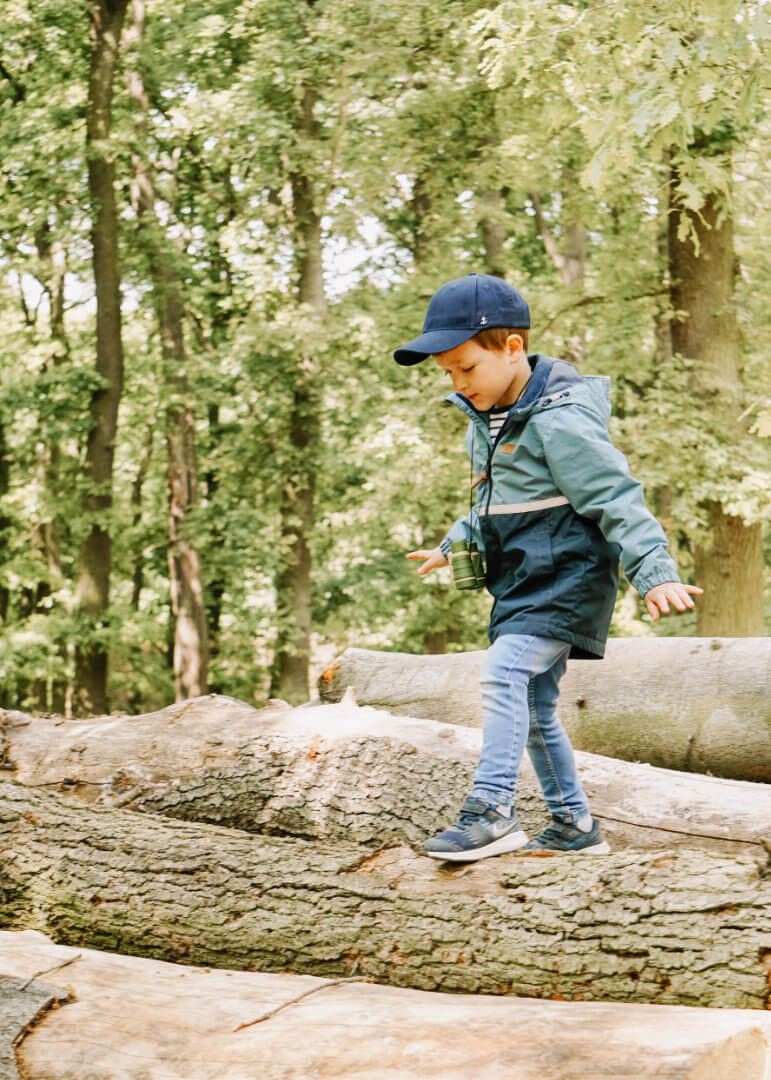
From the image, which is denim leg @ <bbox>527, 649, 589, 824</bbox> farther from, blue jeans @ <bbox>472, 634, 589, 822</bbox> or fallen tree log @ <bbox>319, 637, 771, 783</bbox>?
fallen tree log @ <bbox>319, 637, 771, 783</bbox>

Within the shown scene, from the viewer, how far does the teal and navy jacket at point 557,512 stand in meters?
3.53

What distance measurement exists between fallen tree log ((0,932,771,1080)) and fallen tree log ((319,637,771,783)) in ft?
8.92

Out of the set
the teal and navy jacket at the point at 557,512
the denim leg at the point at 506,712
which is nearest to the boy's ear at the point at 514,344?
the teal and navy jacket at the point at 557,512

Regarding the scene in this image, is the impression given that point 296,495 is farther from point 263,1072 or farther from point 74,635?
point 263,1072

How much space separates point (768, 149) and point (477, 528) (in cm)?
883

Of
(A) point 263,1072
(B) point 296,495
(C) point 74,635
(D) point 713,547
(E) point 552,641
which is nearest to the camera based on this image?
(A) point 263,1072

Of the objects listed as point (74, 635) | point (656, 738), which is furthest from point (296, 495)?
point (656, 738)

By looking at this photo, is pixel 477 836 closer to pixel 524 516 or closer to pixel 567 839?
pixel 567 839

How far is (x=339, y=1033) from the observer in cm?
283

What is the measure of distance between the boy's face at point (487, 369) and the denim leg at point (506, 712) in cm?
81

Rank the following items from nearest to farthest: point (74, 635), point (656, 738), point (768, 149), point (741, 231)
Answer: point (656, 738) → point (768, 149) → point (741, 231) → point (74, 635)

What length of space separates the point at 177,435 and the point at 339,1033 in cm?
1437

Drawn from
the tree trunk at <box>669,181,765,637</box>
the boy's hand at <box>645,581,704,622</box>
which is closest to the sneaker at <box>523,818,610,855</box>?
the boy's hand at <box>645,581,704,622</box>

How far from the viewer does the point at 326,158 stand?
14.9 meters
